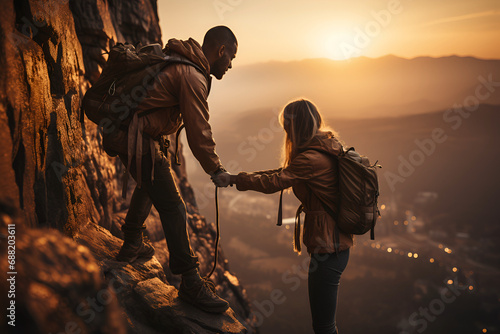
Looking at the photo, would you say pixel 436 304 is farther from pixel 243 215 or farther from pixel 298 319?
pixel 243 215

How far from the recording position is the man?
3.58 meters

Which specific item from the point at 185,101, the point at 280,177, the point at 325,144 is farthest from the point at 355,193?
the point at 185,101

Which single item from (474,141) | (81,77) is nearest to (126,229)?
(81,77)

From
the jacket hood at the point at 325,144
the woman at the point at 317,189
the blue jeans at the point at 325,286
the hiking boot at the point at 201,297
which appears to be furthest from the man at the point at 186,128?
the blue jeans at the point at 325,286

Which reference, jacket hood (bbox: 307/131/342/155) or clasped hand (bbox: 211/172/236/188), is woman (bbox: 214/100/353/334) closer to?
jacket hood (bbox: 307/131/342/155)

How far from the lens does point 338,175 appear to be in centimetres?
373

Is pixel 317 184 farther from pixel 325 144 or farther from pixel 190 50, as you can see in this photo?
pixel 190 50

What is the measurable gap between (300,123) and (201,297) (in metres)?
2.76

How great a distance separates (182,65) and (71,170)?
2.68m

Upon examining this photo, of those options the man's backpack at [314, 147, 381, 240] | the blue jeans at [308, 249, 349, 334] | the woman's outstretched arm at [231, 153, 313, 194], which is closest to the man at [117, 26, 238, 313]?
the woman's outstretched arm at [231, 153, 313, 194]

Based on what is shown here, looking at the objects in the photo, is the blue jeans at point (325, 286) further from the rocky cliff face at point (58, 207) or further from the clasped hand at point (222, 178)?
the clasped hand at point (222, 178)

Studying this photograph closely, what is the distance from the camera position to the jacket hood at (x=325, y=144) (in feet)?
11.9

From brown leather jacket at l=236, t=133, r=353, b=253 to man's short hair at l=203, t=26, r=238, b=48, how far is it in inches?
71.1

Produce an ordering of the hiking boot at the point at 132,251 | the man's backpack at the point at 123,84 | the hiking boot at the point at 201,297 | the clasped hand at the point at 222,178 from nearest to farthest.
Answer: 1. the man's backpack at the point at 123,84
2. the clasped hand at the point at 222,178
3. the hiking boot at the point at 201,297
4. the hiking boot at the point at 132,251
